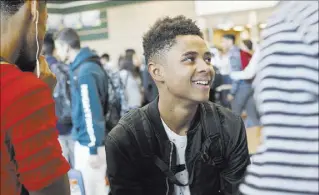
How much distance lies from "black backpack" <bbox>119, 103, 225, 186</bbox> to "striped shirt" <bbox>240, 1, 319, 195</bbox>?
1.02 metres

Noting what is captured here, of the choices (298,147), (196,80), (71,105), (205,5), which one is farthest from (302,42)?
(205,5)

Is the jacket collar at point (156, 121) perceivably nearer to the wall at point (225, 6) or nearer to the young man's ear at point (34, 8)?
the young man's ear at point (34, 8)

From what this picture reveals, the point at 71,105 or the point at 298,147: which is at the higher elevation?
the point at 298,147

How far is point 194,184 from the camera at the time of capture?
2.09 meters

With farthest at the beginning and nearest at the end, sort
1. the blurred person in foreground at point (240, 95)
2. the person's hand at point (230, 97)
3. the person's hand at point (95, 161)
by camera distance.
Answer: the person's hand at point (230, 97) → the blurred person in foreground at point (240, 95) → the person's hand at point (95, 161)

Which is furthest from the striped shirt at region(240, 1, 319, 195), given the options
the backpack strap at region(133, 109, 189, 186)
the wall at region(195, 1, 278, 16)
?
the wall at region(195, 1, 278, 16)

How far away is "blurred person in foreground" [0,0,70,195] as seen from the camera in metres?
1.16

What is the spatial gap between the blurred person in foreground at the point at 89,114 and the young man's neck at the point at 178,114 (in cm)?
149

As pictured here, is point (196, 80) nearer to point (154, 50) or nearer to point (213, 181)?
point (154, 50)

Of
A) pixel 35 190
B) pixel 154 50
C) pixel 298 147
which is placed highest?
pixel 154 50

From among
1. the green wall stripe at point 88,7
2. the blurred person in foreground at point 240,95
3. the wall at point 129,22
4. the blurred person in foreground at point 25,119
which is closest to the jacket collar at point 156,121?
the blurred person in foreground at point 25,119

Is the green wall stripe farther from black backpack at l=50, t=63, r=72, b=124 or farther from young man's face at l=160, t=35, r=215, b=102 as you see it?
young man's face at l=160, t=35, r=215, b=102

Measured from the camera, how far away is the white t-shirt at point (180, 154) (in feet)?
6.85

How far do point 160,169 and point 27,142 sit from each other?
3.21 ft
